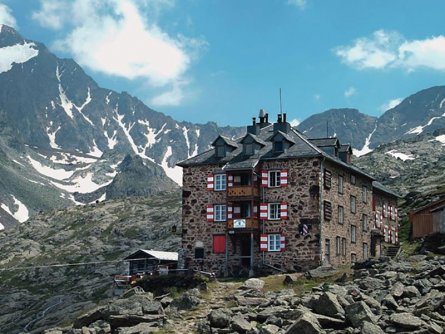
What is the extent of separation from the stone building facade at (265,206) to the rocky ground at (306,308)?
36.3ft

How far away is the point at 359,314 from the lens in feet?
104

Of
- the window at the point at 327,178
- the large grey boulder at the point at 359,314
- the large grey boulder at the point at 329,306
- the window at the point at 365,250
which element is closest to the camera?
the large grey boulder at the point at 359,314

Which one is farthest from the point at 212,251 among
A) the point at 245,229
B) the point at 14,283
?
the point at 14,283

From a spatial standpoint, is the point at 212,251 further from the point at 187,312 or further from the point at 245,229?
the point at 187,312

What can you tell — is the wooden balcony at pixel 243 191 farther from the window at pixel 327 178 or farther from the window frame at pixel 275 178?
the window at pixel 327 178

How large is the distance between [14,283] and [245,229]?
257 feet

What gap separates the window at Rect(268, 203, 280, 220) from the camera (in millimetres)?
63312

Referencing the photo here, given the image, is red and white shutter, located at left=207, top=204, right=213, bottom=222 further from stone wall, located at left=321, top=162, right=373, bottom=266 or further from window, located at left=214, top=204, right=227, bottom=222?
stone wall, located at left=321, top=162, right=373, bottom=266

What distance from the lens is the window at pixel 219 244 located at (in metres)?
64.5

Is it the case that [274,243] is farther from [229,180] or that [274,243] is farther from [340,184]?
[340,184]

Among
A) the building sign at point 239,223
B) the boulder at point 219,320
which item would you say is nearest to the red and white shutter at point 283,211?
the building sign at point 239,223

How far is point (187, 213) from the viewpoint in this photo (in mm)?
66688

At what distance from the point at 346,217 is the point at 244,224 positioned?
11.9m

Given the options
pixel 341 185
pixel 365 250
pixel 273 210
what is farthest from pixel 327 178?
pixel 365 250
